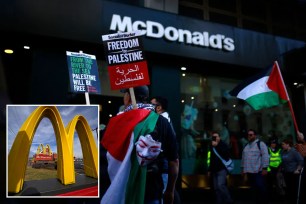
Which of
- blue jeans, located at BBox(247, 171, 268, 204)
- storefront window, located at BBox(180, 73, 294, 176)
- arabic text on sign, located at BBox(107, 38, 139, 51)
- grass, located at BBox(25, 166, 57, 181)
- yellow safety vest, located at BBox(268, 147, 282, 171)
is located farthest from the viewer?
storefront window, located at BBox(180, 73, 294, 176)

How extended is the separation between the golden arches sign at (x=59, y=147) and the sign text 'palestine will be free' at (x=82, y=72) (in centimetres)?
227

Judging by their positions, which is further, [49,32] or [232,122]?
[232,122]

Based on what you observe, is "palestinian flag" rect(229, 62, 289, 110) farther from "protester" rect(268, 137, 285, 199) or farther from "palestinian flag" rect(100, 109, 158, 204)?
"protester" rect(268, 137, 285, 199)

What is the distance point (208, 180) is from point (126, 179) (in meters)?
8.47

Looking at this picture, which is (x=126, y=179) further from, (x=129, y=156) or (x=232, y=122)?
(x=232, y=122)

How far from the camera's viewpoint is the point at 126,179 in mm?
3773

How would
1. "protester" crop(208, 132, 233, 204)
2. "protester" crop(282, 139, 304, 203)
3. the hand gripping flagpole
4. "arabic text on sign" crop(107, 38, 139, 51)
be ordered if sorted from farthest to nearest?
"protester" crop(282, 139, 304, 203) → "protester" crop(208, 132, 233, 204) → "arabic text on sign" crop(107, 38, 139, 51) → the hand gripping flagpole

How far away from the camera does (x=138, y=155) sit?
3.64m

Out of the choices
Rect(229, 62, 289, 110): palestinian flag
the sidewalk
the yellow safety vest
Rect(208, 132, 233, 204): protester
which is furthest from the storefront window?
Rect(229, 62, 289, 110): palestinian flag

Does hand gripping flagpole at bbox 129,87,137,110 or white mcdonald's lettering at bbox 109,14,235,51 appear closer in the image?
hand gripping flagpole at bbox 129,87,137,110

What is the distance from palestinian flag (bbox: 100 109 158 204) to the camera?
373 centimetres

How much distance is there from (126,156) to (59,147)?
65 cm

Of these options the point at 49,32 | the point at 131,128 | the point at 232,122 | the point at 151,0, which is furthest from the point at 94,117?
the point at 232,122

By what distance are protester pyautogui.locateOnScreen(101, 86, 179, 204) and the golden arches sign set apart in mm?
262
